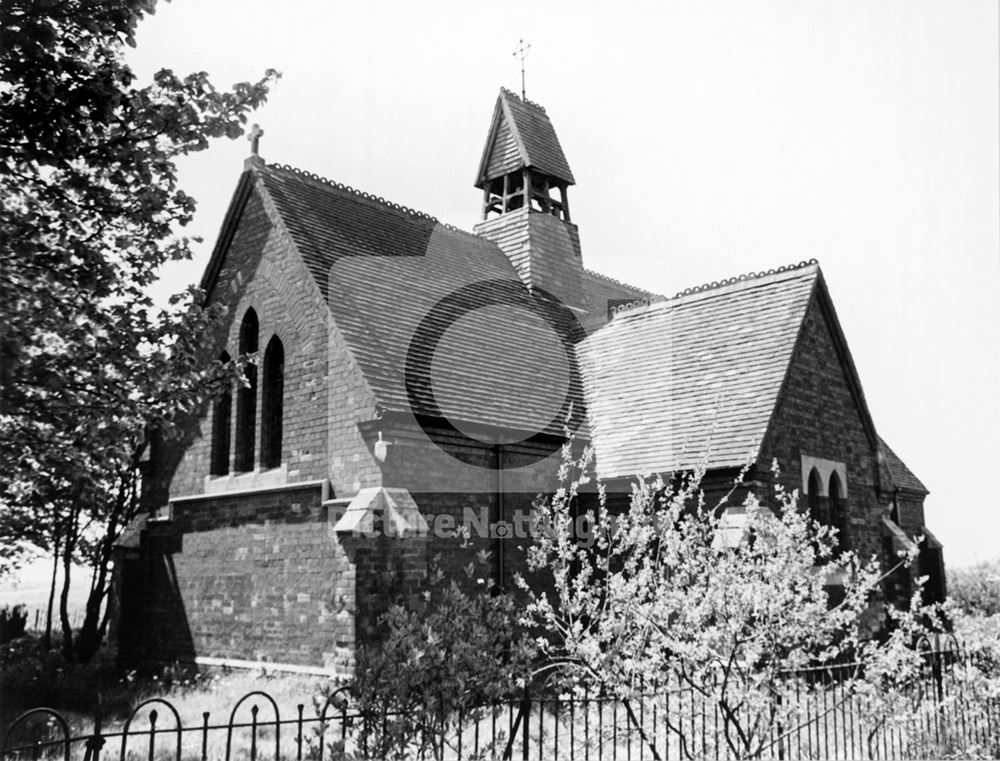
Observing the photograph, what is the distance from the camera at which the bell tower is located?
2369cm

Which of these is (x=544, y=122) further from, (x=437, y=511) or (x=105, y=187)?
(x=105, y=187)

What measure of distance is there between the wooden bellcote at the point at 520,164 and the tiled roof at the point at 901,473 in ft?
43.3

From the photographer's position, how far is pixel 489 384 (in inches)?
658

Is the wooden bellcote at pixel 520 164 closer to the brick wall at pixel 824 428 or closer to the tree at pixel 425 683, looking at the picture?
the brick wall at pixel 824 428

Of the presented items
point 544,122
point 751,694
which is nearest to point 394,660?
point 751,694

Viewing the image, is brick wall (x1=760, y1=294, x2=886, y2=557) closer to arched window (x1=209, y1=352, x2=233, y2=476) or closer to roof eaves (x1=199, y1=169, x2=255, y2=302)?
arched window (x1=209, y1=352, x2=233, y2=476)

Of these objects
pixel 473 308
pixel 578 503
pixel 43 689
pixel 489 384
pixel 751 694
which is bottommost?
pixel 43 689

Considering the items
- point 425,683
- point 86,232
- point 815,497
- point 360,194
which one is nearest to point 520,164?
point 360,194

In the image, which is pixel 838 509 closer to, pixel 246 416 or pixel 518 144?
pixel 246 416

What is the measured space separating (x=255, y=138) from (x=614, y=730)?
48.7ft

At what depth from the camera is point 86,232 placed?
28.1 ft

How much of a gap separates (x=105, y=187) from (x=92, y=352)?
168 centimetres

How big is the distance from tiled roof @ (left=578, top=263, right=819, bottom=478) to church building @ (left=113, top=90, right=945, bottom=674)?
5 cm

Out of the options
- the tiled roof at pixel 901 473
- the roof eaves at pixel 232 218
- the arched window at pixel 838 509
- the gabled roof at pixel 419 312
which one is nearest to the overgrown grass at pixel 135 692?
the gabled roof at pixel 419 312
